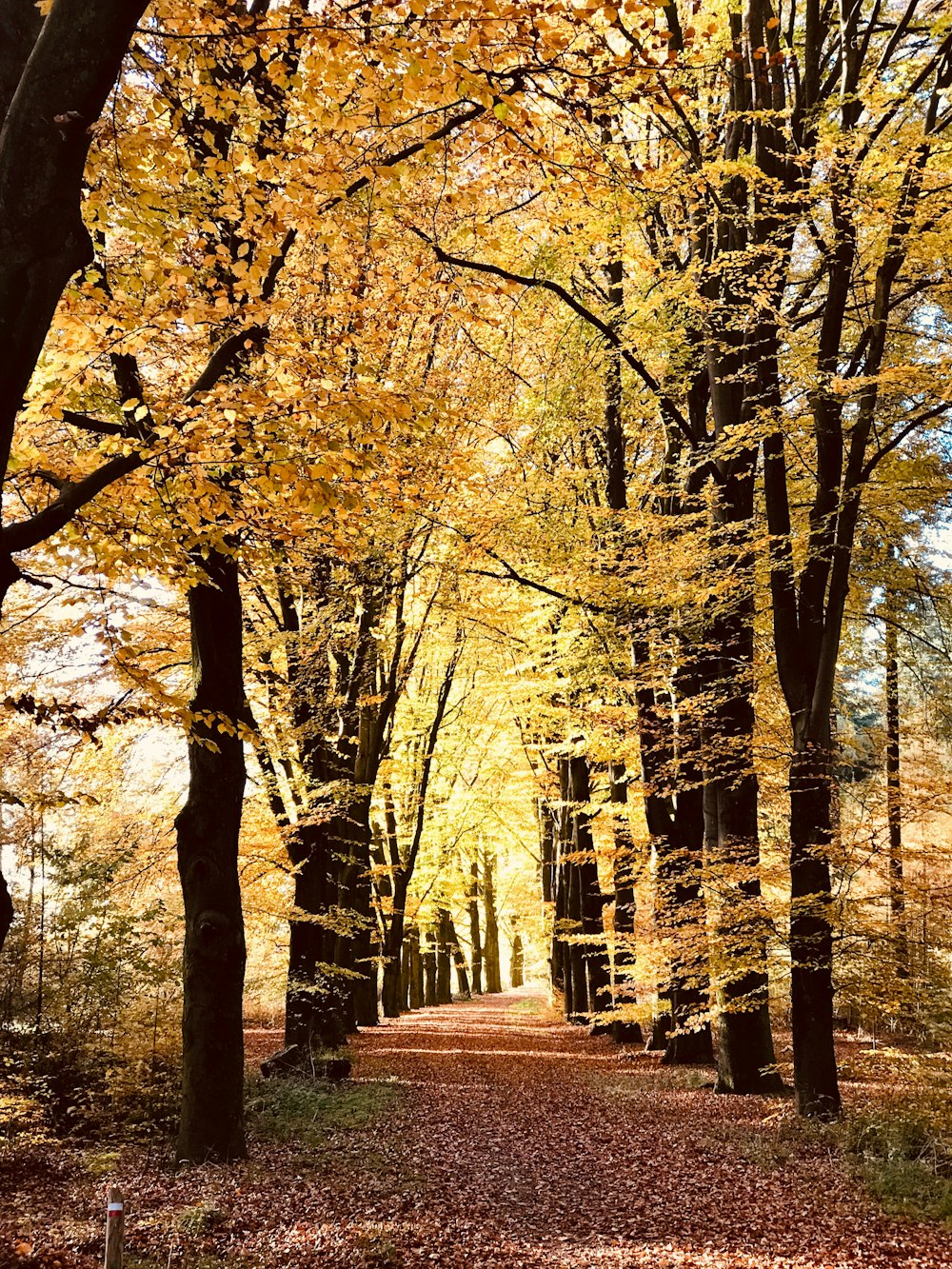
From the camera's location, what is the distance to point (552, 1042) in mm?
19781

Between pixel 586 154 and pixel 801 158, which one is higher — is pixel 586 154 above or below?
below

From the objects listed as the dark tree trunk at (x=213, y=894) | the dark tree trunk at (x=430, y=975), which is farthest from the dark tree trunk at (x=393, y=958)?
the dark tree trunk at (x=213, y=894)

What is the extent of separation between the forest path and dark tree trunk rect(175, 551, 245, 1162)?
191 cm

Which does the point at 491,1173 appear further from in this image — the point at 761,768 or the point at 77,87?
the point at 77,87

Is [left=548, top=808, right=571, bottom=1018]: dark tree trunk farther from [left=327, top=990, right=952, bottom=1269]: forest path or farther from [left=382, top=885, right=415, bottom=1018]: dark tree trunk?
[left=327, top=990, right=952, bottom=1269]: forest path

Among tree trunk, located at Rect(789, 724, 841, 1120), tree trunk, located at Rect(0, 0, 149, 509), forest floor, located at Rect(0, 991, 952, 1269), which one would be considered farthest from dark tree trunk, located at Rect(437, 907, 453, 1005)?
tree trunk, located at Rect(0, 0, 149, 509)

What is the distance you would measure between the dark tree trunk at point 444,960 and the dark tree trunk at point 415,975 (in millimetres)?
982

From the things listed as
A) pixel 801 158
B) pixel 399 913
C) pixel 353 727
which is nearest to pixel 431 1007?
pixel 399 913

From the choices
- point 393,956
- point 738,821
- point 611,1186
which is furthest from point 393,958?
point 611,1186

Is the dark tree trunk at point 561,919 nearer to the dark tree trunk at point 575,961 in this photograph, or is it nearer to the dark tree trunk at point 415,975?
the dark tree trunk at point 575,961

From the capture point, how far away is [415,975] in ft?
115

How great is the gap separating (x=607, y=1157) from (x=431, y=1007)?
26251 millimetres

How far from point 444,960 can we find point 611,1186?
103ft

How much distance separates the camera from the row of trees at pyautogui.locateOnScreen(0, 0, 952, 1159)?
19.0 ft
